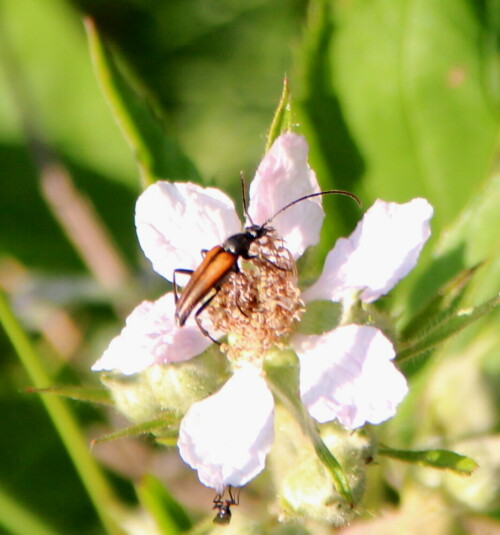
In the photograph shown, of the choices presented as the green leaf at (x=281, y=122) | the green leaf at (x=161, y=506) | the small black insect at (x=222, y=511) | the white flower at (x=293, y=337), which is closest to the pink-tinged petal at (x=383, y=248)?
the white flower at (x=293, y=337)

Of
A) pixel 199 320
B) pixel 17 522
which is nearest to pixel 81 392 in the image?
pixel 199 320

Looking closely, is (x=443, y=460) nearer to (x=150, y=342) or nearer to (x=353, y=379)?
(x=353, y=379)

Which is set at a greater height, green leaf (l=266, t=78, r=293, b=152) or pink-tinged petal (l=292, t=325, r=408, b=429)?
green leaf (l=266, t=78, r=293, b=152)

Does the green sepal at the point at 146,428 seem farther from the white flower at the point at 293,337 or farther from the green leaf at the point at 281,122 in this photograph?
the green leaf at the point at 281,122

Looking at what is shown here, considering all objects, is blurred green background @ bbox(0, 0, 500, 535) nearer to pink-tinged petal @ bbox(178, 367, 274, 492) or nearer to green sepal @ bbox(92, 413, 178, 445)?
pink-tinged petal @ bbox(178, 367, 274, 492)

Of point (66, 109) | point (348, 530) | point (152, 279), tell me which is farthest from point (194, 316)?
point (66, 109)

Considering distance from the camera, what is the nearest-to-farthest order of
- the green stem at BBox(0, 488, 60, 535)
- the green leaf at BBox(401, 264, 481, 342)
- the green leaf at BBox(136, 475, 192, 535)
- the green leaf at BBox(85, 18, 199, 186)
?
1. the green leaf at BBox(401, 264, 481, 342)
2. the green leaf at BBox(85, 18, 199, 186)
3. the green leaf at BBox(136, 475, 192, 535)
4. the green stem at BBox(0, 488, 60, 535)

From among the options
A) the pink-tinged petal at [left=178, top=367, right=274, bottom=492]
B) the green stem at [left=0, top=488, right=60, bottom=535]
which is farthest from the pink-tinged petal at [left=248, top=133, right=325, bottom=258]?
the green stem at [left=0, top=488, right=60, bottom=535]
